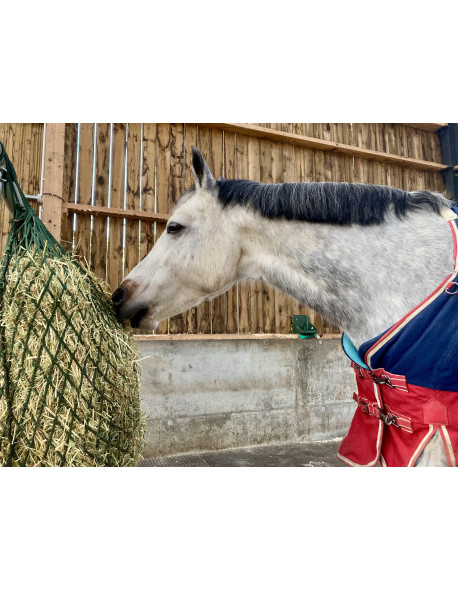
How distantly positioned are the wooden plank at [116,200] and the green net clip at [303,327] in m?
1.27

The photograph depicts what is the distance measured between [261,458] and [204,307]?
1.00 metres

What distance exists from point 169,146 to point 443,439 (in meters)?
2.22

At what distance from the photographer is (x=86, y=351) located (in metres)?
0.66

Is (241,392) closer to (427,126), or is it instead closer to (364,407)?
(364,407)

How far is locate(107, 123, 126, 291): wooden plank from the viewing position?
80.0 inches

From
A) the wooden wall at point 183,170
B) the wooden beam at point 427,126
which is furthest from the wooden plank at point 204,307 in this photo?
the wooden beam at point 427,126

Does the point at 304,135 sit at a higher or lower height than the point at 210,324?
higher

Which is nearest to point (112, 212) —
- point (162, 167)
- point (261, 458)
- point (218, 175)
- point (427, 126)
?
point (162, 167)

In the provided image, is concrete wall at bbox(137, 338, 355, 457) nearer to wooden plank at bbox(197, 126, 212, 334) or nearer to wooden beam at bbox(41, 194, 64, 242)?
wooden plank at bbox(197, 126, 212, 334)

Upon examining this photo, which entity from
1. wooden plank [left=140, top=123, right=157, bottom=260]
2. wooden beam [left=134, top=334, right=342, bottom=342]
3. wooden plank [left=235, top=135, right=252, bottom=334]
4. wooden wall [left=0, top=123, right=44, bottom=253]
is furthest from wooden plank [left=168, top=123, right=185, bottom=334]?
wooden beam [left=134, top=334, right=342, bottom=342]

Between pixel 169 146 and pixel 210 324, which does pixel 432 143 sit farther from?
pixel 210 324

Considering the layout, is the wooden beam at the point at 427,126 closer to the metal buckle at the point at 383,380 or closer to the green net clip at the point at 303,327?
the green net clip at the point at 303,327

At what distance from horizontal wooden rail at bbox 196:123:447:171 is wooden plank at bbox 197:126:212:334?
0.24 ft

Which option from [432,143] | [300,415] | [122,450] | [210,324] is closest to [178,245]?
[122,450]
